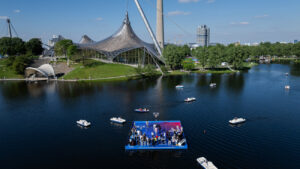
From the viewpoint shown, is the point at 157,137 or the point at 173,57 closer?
the point at 157,137

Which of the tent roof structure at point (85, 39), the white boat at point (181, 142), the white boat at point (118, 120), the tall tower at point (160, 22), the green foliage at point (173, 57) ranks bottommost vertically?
the white boat at point (181, 142)

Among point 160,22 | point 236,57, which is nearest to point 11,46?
point 160,22

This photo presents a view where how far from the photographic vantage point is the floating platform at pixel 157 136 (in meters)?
32.2

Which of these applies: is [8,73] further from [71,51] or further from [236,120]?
[236,120]

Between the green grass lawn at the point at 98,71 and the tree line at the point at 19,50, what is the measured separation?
2413cm

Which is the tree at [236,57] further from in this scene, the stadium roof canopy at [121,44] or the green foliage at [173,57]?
the stadium roof canopy at [121,44]

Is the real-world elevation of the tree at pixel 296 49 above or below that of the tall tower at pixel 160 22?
below

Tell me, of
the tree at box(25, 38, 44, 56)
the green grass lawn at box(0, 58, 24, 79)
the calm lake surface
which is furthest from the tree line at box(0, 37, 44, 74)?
the calm lake surface

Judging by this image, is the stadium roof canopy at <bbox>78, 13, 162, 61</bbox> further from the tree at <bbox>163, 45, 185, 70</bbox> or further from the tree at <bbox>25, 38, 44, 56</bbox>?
the tree at <bbox>25, 38, 44, 56</bbox>

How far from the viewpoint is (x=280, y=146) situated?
32.9m

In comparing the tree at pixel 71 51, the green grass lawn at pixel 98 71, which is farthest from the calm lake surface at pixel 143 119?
the tree at pixel 71 51

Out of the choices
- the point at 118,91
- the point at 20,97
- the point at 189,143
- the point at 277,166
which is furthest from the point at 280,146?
the point at 20,97

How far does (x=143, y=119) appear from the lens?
44250mm

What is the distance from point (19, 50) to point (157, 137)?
129 meters
